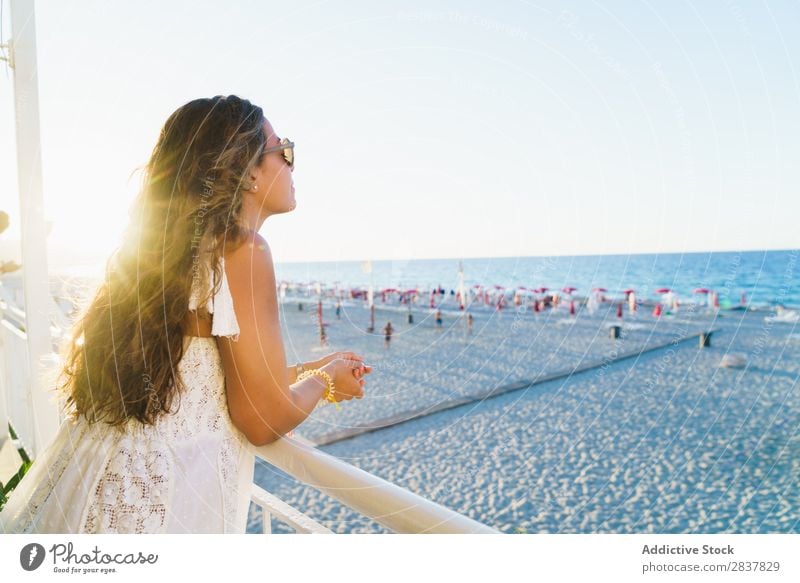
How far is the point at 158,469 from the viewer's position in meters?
0.77

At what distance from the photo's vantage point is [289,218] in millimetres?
1523

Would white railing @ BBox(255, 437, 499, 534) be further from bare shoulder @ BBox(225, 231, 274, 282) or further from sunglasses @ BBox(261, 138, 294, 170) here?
sunglasses @ BBox(261, 138, 294, 170)

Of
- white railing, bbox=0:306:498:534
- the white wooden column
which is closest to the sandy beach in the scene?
white railing, bbox=0:306:498:534

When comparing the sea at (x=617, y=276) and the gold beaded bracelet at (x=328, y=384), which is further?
the sea at (x=617, y=276)

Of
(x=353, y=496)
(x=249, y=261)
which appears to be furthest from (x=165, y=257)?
(x=353, y=496)

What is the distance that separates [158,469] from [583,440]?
5.43m

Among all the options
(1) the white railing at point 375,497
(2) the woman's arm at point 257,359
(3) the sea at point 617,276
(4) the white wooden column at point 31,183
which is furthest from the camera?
(3) the sea at point 617,276

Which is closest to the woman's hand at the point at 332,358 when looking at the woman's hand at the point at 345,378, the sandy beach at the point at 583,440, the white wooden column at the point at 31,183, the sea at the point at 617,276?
the woman's hand at the point at 345,378

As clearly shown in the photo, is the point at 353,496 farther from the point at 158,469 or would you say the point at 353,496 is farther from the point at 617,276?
the point at 617,276

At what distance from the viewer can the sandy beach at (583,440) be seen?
164 inches

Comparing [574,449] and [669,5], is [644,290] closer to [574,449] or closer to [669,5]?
[574,449]

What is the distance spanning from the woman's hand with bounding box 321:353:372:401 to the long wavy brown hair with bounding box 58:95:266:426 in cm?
24

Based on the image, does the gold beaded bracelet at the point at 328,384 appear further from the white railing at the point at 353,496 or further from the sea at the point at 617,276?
the sea at the point at 617,276
